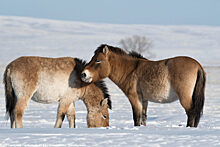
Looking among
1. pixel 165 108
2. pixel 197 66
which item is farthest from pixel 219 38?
pixel 197 66

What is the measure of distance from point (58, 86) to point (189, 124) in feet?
8.31

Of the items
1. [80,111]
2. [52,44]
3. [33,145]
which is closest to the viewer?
[33,145]

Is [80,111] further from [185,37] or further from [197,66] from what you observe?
[185,37]

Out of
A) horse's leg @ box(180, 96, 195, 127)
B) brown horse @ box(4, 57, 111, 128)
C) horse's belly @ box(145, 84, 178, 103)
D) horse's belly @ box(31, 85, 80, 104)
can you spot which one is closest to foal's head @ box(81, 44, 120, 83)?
brown horse @ box(4, 57, 111, 128)

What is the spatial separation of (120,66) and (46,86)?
153 centimetres

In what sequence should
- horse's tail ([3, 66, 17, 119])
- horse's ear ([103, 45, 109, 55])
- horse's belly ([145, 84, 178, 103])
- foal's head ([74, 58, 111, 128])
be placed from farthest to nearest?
foal's head ([74, 58, 111, 128]) < horse's ear ([103, 45, 109, 55]) < horse's tail ([3, 66, 17, 119]) < horse's belly ([145, 84, 178, 103])

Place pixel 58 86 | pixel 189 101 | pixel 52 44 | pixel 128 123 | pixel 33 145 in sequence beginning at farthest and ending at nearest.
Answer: pixel 52 44, pixel 128 123, pixel 58 86, pixel 189 101, pixel 33 145

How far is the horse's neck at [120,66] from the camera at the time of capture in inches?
339

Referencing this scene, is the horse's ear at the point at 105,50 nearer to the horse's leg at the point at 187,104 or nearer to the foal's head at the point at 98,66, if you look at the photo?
the foal's head at the point at 98,66

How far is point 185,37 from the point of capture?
106312 millimetres

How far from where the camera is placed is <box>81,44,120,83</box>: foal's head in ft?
27.3

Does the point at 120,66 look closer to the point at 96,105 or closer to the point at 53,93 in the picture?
the point at 96,105

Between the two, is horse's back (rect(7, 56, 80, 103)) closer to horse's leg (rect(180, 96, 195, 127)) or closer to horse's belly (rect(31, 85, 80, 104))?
horse's belly (rect(31, 85, 80, 104))

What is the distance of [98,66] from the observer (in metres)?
8.47
